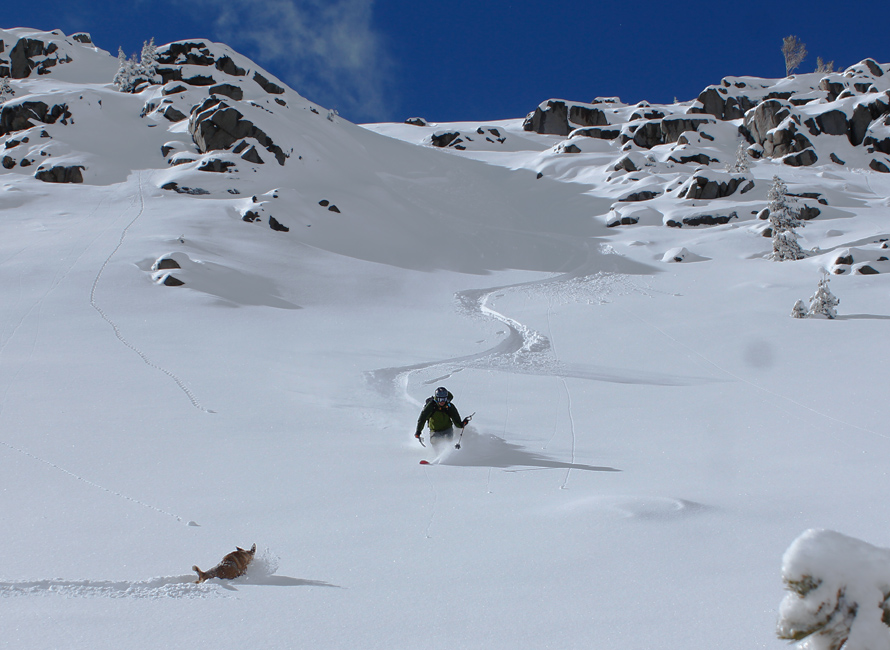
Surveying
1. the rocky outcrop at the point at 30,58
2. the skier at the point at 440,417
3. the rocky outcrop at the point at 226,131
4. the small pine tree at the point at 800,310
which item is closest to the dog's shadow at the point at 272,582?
the skier at the point at 440,417

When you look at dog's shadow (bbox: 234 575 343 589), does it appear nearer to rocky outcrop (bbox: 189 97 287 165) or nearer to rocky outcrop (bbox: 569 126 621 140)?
rocky outcrop (bbox: 189 97 287 165)

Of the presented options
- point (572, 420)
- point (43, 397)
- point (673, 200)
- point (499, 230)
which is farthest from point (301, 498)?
point (673, 200)

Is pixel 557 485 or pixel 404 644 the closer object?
pixel 404 644

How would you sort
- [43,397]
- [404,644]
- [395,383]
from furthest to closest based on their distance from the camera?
[395,383]
[43,397]
[404,644]

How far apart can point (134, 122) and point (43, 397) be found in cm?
5121

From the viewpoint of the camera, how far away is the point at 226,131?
45.0 metres

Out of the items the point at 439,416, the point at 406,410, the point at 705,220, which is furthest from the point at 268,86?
the point at 439,416

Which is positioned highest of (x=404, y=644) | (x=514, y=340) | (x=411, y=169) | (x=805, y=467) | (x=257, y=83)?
(x=257, y=83)

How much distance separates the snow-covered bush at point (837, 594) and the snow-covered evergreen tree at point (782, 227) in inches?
1305

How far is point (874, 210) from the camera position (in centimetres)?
3853

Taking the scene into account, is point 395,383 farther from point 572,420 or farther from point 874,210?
point 874,210

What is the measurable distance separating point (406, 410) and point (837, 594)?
34.1 feet

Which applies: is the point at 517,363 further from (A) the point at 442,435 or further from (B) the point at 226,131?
(B) the point at 226,131

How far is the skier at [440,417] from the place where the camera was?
888 centimetres
